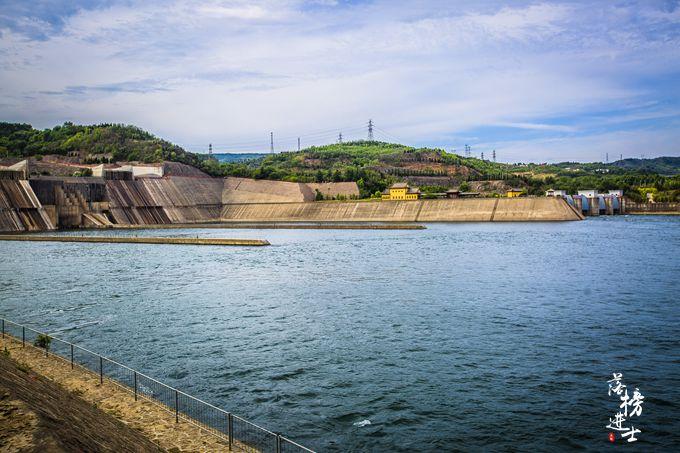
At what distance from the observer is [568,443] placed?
44.2ft

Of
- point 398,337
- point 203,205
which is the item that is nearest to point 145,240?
point 203,205

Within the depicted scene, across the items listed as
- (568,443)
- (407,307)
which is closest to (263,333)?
(407,307)

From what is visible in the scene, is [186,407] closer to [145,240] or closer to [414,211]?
[145,240]

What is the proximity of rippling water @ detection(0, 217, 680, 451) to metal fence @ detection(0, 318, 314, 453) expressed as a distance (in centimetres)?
95

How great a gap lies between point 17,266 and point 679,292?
48627 mm

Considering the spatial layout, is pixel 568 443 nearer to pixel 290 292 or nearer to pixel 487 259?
pixel 290 292

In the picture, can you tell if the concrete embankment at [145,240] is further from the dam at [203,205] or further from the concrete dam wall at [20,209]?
the dam at [203,205]

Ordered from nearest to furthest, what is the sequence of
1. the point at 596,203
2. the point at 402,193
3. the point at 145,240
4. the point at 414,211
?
the point at 145,240 → the point at 414,211 → the point at 596,203 → the point at 402,193

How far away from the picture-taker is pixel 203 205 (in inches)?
4828

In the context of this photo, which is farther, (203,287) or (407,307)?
(203,287)

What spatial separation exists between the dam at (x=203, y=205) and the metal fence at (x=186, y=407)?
76.7 meters

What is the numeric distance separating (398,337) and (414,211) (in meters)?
87.8

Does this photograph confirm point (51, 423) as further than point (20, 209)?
No

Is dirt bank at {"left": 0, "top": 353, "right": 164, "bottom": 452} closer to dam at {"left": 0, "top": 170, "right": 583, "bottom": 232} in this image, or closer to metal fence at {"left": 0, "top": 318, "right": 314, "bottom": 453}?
metal fence at {"left": 0, "top": 318, "right": 314, "bottom": 453}
